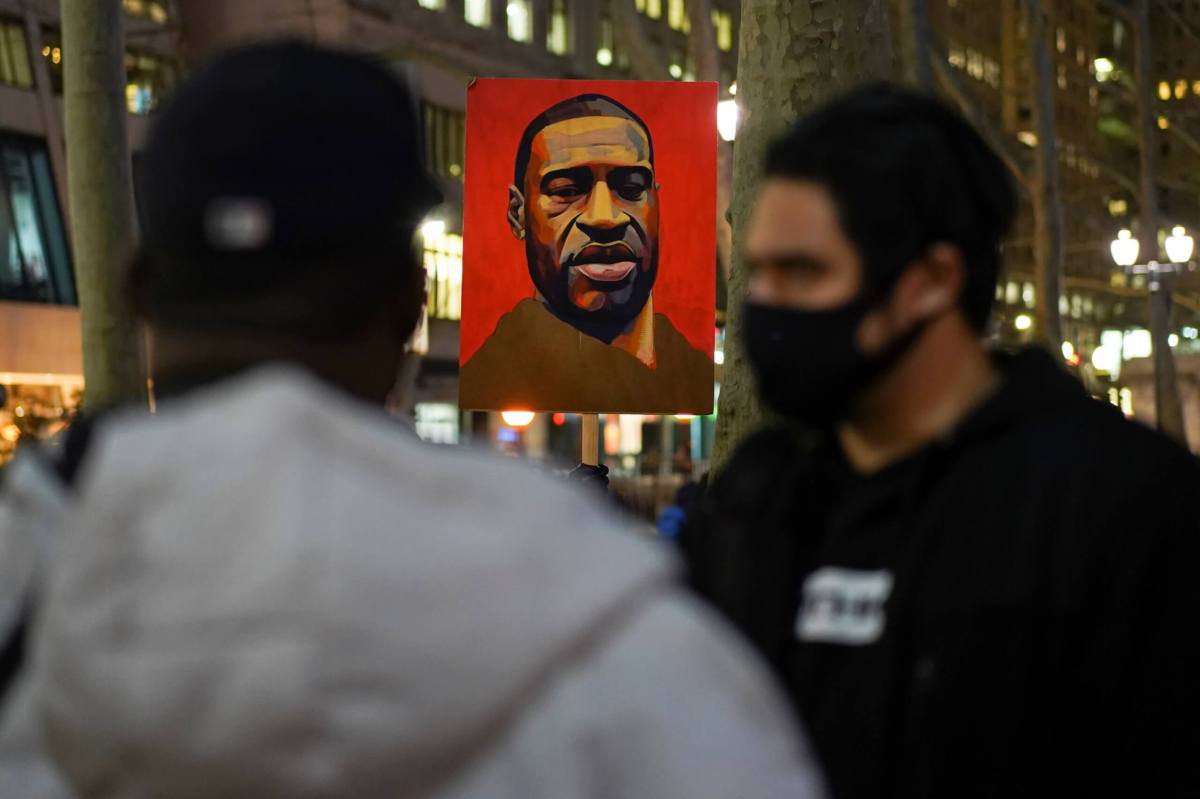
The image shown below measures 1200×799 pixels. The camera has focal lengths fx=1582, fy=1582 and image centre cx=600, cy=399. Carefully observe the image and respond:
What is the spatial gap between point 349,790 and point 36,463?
46 centimetres

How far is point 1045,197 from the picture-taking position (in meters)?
23.8

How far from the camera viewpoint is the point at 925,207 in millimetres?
2062

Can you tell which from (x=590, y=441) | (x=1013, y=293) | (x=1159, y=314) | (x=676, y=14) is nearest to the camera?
(x=590, y=441)

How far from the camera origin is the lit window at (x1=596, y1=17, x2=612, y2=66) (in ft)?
176

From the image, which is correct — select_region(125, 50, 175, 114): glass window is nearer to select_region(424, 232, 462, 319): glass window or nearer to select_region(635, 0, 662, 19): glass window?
select_region(424, 232, 462, 319): glass window

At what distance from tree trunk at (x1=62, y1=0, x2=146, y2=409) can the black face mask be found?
9.84 meters

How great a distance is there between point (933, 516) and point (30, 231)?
33.9 m

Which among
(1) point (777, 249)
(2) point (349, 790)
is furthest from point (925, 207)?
(2) point (349, 790)

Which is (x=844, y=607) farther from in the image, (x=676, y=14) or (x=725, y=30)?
(x=725, y=30)

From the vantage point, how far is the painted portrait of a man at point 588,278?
22.6 ft

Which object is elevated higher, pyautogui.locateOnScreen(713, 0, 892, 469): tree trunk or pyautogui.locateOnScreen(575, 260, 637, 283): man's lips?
pyautogui.locateOnScreen(713, 0, 892, 469): tree trunk

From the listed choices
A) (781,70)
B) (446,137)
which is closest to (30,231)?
(446,137)

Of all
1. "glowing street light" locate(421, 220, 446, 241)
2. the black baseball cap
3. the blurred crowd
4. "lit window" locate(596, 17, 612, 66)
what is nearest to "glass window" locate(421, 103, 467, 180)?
"glowing street light" locate(421, 220, 446, 241)

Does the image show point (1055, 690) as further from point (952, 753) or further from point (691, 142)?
point (691, 142)
